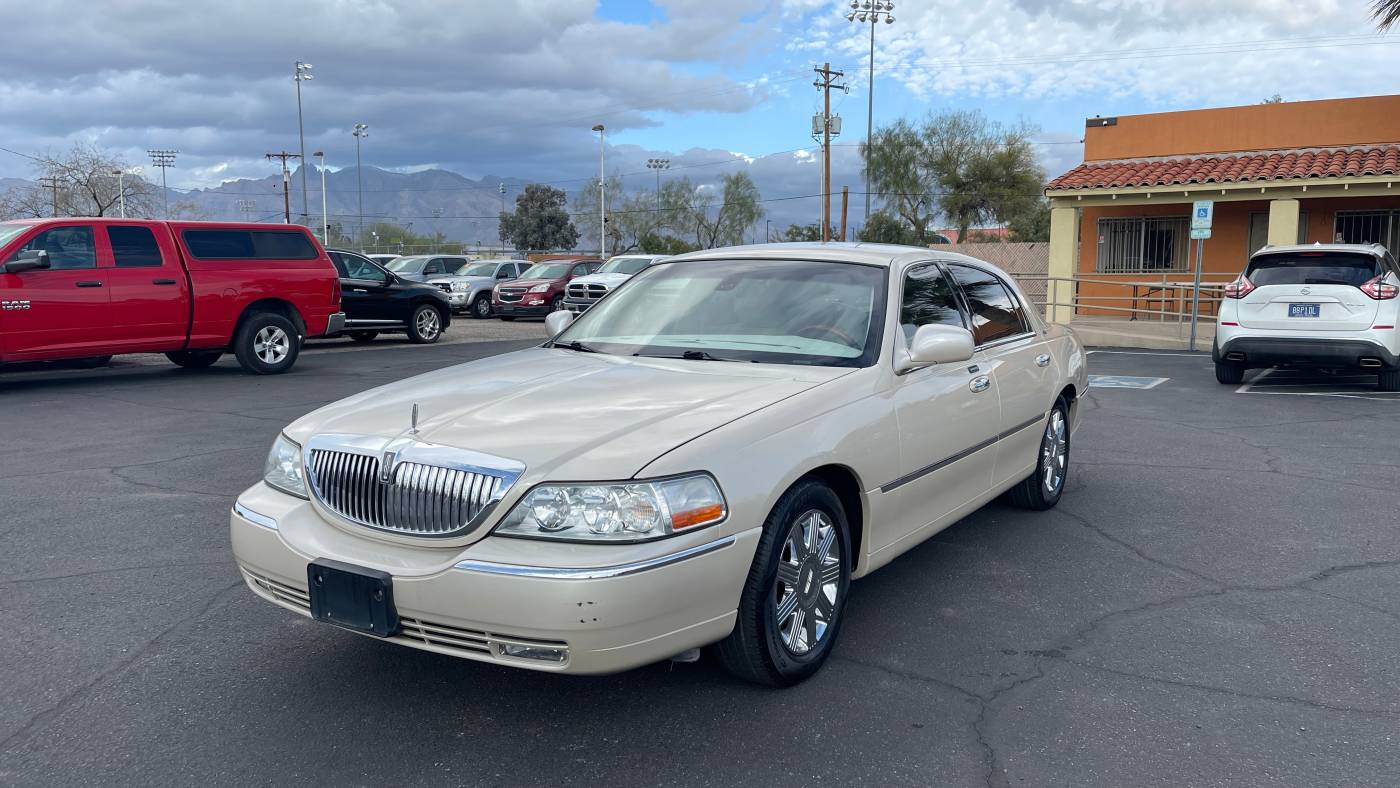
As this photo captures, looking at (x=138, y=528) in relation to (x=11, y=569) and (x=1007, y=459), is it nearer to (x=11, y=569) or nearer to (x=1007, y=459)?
(x=11, y=569)

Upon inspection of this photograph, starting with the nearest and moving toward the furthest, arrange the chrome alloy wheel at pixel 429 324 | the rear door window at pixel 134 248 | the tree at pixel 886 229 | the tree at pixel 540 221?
the rear door window at pixel 134 248
the chrome alloy wheel at pixel 429 324
the tree at pixel 886 229
the tree at pixel 540 221

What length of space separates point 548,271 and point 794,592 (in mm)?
24255

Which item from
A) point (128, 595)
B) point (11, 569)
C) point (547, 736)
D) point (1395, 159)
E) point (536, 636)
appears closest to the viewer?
point (536, 636)

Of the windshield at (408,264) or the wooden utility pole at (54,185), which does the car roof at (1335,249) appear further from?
the wooden utility pole at (54,185)

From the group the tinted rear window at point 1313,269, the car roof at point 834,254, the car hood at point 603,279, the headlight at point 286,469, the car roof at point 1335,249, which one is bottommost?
the headlight at point 286,469

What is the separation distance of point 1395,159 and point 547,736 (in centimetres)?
2100

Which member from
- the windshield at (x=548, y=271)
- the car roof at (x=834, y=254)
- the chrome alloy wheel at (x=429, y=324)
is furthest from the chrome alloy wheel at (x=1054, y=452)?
the windshield at (x=548, y=271)

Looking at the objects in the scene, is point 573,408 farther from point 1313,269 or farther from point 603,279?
point 603,279

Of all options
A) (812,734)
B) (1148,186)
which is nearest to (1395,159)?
(1148,186)

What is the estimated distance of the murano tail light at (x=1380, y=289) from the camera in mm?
10922

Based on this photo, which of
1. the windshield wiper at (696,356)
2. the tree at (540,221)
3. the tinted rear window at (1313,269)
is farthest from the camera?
the tree at (540,221)

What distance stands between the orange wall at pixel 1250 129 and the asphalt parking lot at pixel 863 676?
18.0 meters

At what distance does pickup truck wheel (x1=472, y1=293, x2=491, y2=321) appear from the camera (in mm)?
27625

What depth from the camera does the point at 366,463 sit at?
338 cm
